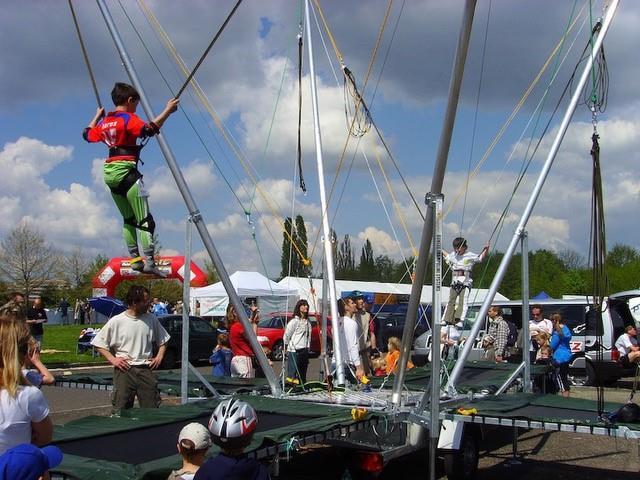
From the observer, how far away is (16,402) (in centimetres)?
382

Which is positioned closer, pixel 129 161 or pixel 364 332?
pixel 129 161

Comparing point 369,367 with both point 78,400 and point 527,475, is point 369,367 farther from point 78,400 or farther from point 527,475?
point 78,400

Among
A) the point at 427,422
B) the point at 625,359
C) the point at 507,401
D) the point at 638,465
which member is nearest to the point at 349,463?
the point at 427,422

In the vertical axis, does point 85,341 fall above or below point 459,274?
below

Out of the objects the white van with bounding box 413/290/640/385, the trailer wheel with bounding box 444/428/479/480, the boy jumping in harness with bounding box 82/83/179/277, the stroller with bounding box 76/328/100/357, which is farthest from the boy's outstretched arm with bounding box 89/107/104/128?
the stroller with bounding box 76/328/100/357

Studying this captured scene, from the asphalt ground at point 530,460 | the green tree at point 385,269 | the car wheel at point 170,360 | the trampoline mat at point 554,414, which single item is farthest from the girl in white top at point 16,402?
the green tree at point 385,269

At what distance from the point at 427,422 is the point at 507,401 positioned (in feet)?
3.85

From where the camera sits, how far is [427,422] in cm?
692

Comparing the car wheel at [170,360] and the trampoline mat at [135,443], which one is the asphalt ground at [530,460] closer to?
the trampoline mat at [135,443]

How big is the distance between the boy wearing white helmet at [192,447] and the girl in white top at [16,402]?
69cm

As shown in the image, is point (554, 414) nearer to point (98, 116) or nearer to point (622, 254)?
point (98, 116)

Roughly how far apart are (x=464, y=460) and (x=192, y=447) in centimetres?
442

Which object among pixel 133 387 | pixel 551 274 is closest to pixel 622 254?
pixel 551 274

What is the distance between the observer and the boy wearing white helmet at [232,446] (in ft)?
11.6
